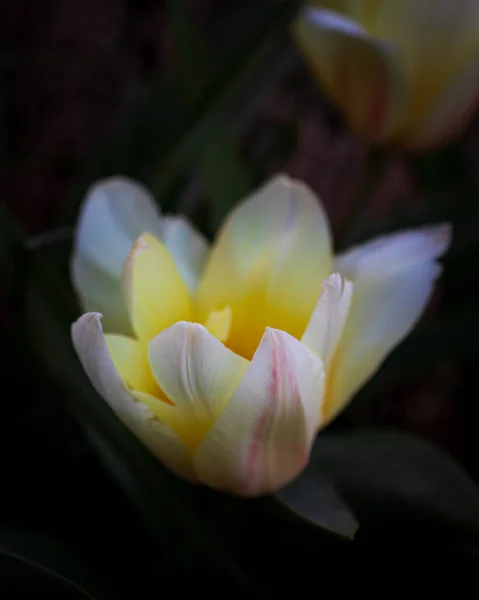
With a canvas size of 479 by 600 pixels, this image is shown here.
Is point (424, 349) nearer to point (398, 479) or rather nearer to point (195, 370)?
point (398, 479)

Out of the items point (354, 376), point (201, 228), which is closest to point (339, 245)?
point (201, 228)

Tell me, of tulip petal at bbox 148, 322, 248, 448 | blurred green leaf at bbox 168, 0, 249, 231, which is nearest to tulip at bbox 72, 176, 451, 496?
tulip petal at bbox 148, 322, 248, 448

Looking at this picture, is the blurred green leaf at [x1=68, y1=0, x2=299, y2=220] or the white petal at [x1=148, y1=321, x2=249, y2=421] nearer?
the white petal at [x1=148, y1=321, x2=249, y2=421]

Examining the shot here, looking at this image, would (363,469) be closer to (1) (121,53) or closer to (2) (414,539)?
(2) (414,539)

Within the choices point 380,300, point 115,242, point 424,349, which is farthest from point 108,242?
point 424,349

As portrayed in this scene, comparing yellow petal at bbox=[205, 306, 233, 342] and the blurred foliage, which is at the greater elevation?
yellow petal at bbox=[205, 306, 233, 342]

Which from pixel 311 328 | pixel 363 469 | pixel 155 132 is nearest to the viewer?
pixel 311 328

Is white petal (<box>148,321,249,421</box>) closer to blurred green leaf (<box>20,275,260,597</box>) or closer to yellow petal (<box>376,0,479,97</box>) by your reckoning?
blurred green leaf (<box>20,275,260,597</box>)

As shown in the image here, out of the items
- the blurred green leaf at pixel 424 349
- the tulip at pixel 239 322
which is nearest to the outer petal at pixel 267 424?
the tulip at pixel 239 322
